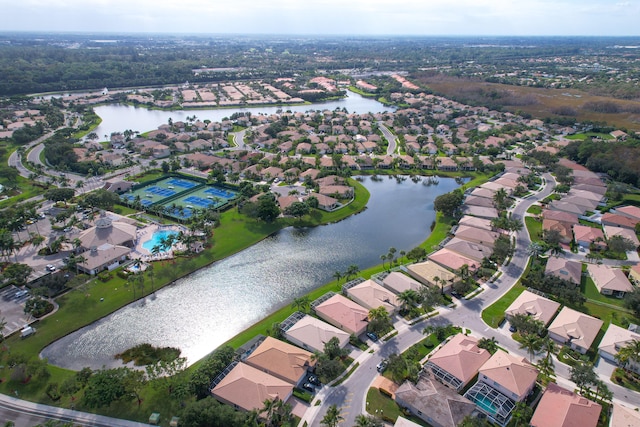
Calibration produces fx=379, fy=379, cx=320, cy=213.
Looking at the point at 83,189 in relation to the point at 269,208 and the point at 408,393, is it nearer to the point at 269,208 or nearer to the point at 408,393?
the point at 269,208

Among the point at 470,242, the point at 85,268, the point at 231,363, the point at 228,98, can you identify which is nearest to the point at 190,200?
the point at 85,268

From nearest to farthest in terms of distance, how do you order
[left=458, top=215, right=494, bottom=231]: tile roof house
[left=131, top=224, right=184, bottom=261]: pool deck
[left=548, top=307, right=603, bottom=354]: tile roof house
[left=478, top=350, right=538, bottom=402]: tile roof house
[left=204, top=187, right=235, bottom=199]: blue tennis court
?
[left=478, top=350, right=538, bottom=402]: tile roof house
[left=548, top=307, right=603, bottom=354]: tile roof house
[left=131, top=224, right=184, bottom=261]: pool deck
[left=458, top=215, right=494, bottom=231]: tile roof house
[left=204, top=187, right=235, bottom=199]: blue tennis court

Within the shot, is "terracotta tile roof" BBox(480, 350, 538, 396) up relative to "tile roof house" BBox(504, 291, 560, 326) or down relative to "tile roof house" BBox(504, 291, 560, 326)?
down

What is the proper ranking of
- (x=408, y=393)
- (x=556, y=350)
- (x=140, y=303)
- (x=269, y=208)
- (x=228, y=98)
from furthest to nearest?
1. (x=228, y=98)
2. (x=269, y=208)
3. (x=140, y=303)
4. (x=556, y=350)
5. (x=408, y=393)

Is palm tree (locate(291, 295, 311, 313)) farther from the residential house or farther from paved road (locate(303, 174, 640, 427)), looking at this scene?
the residential house

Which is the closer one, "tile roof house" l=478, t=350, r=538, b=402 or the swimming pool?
"tile roof house" l=478, t=350, r=538, b=402

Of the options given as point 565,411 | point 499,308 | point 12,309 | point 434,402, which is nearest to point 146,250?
point 12,309

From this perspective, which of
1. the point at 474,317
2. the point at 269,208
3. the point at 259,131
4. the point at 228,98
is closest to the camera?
the point at 474,317

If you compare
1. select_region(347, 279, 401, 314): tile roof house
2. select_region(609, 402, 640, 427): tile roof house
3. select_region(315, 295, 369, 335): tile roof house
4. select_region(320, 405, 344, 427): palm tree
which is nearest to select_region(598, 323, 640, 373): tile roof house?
select_region(609, 402, 640, 427): tile roof house
